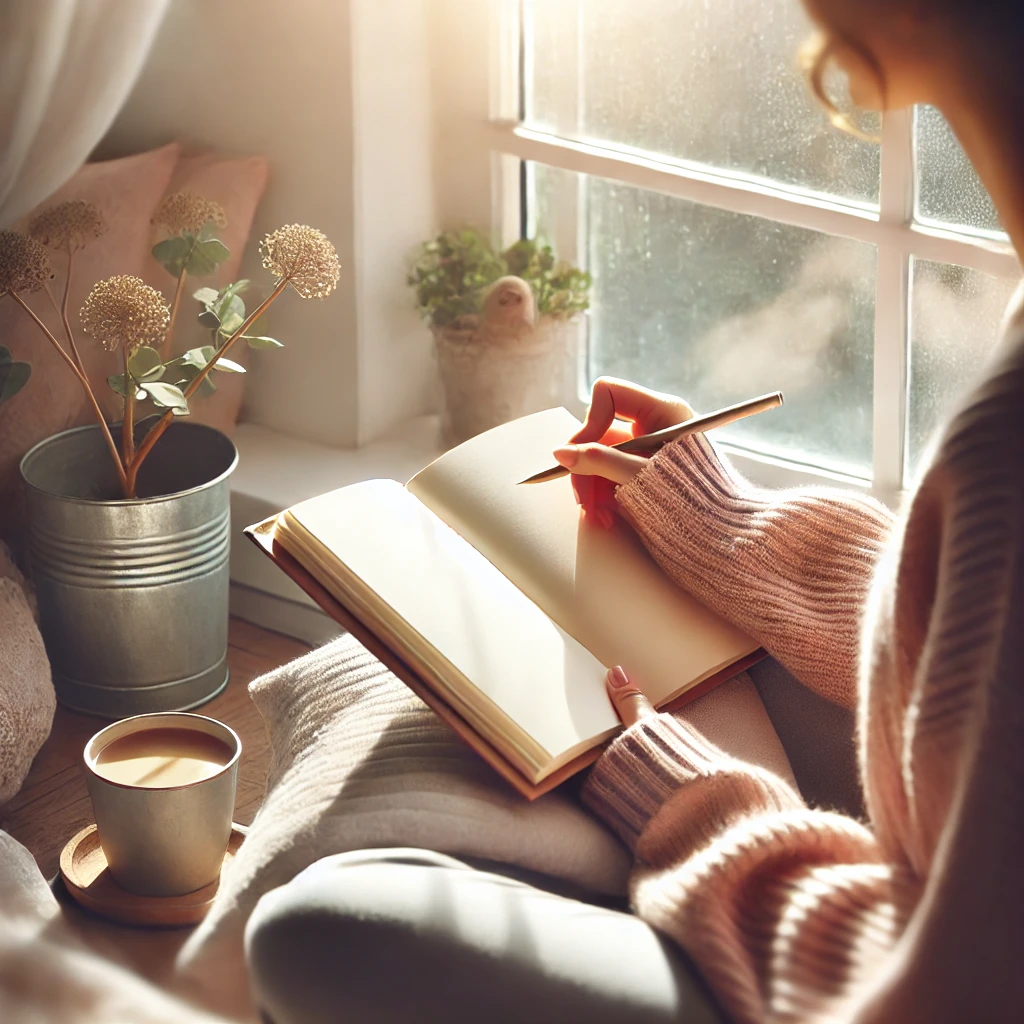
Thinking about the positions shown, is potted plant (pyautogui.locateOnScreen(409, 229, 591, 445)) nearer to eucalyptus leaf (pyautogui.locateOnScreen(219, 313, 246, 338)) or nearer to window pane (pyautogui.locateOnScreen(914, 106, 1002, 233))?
eucalyptus leaf (pyautogui.locateOnScreen(219, 313, 246, 338))

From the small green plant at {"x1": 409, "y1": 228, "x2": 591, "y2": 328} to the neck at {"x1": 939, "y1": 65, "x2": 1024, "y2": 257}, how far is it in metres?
1.04

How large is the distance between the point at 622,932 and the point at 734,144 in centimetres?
103

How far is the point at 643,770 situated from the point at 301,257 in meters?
0.71

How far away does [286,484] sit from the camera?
5.40 feet

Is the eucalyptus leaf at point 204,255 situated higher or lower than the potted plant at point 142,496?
higher

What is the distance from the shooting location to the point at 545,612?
3.05 ft

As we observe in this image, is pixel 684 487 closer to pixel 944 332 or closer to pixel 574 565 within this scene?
pixel 574 565

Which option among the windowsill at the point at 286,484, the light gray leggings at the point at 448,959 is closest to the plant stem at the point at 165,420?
the windowsill at the point at 286,484

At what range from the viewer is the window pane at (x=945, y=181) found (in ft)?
4.18

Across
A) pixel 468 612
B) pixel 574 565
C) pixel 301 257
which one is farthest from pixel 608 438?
pixel 301 257

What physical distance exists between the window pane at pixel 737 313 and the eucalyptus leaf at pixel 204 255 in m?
0.46

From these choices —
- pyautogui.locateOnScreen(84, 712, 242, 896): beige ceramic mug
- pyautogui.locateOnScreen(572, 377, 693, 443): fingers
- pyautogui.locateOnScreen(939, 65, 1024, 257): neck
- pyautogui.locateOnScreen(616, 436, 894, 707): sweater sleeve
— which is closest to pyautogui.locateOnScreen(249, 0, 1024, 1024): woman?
pyautogui.locateOnScreen(939, 65, 1024, 257): neck

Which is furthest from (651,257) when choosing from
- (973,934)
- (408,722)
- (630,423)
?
(973,934)

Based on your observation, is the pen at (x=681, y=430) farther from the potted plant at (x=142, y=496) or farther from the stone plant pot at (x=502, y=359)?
the stone plant pot at (x=502, y=359)
